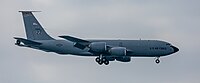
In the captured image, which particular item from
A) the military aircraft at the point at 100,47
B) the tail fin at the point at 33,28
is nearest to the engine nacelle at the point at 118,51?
the military aircraft at the point at 100,47

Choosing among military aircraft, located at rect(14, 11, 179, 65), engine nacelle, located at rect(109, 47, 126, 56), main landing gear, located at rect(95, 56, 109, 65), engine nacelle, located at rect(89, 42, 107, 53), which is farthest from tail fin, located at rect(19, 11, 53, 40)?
engine nacelle, located at rect(109, 47, 126, 56)

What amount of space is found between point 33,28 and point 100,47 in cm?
1626

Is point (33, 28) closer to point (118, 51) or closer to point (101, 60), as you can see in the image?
point (101, 60)

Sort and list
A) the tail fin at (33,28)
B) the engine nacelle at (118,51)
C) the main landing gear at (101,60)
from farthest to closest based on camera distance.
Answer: the tail fin at (33,28) < the main landing gear at (101,60) < the engine nacelle at (118,51)

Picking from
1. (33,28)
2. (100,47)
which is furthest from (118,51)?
(33,28)

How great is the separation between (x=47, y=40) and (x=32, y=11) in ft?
24.3

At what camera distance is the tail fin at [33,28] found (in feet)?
291

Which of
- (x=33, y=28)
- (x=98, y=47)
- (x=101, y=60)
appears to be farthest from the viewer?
(x=33, y=28)

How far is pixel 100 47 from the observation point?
257 feet

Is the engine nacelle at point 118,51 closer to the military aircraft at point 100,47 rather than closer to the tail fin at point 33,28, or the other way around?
the military aircraft at point 100,47

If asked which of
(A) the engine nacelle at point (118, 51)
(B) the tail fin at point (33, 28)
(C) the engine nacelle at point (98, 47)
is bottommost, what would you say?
(A) the engine nacelle at point (118, 51)

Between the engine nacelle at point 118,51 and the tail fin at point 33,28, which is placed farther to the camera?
the tail fin at point 33,28

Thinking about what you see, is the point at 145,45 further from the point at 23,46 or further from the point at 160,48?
the point at 23,46

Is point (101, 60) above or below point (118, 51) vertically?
below
